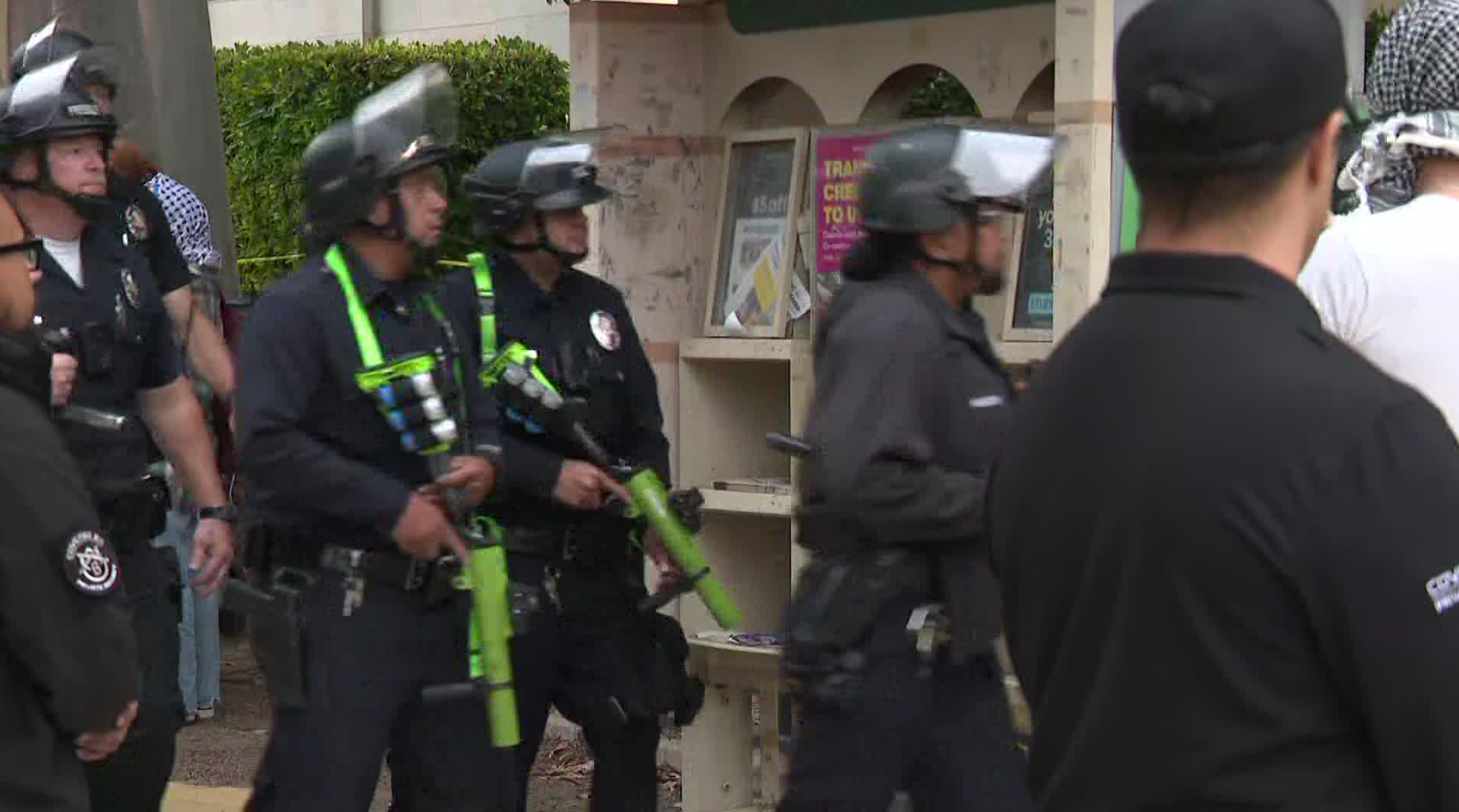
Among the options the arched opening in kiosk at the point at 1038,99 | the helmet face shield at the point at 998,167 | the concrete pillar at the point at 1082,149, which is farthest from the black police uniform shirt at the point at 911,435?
the arched opening in kiosk at the point at 1038,99

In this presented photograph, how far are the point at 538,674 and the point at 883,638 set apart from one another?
4.64 ft

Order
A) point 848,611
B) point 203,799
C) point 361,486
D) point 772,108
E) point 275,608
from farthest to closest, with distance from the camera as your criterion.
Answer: point 203,799 < point 772,108 < point 275,608 < point 361,486 < point 848,611

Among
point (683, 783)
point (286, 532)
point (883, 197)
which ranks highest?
point (883, 197)

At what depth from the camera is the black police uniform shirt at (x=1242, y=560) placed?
76.6 inches

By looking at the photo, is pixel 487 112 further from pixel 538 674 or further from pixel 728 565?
pixel 538 674

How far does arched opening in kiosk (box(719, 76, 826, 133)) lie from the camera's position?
713cm

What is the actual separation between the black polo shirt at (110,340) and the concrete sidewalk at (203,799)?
7.19 ft

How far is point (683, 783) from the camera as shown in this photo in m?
7.00

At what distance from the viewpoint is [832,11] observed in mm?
6730

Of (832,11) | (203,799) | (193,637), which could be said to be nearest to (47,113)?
(832,11)

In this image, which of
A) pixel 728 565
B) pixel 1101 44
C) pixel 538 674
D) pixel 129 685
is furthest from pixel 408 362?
pixel 728 565

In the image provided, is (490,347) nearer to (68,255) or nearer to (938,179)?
(68,255)

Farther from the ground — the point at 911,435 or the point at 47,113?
the point at 47,113

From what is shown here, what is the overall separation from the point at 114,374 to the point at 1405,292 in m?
3.05
